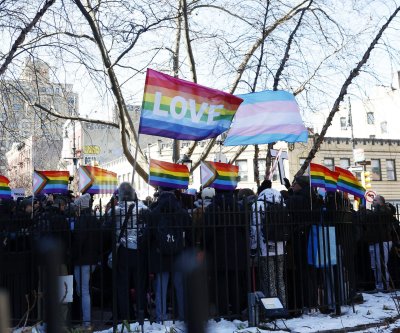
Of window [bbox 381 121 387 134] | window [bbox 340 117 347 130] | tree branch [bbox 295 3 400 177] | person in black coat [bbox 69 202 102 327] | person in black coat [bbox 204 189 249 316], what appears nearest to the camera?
person in black coat [bbox 69 202 102 327]

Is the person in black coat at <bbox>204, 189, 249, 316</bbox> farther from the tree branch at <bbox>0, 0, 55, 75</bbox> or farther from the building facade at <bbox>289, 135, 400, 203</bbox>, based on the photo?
the building facade at <bbox>289, 135, 400, 203</bbox>

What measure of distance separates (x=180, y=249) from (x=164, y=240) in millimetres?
270

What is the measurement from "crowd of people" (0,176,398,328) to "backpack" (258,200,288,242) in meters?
0.01

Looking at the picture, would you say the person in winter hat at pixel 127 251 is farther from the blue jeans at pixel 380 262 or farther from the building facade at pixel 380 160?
the building facade at pixel 380 160

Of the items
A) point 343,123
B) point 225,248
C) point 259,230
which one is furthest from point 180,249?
point 343,123

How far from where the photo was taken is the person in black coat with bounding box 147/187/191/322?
24.3 ft

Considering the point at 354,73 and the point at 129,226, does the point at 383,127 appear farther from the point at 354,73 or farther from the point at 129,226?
the point at 129,226

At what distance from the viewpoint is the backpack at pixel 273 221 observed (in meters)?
7.83

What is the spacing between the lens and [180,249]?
7.48m

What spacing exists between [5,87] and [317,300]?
832cm

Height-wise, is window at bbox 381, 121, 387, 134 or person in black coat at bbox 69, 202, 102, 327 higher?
window at bbox 381, 121, 387, 134

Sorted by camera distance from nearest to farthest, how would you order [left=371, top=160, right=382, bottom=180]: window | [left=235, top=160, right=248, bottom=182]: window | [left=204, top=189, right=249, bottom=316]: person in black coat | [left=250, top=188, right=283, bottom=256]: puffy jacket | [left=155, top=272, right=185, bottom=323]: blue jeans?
[left=155, top=272, right=185, bottom=323]: blue jeans < [left=204, top=189, right=249, bottom=316]: person in black coat < [left=250, top=188, right=283, bottom=256]: puffy jacket < [left=235, top=160, right=248, bottom=182]: window < [left=371, top=160, right=382, bottom=180]: window

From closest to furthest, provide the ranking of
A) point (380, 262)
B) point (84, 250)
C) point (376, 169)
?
point (84, 250)
point (380, 262)
point (376, 169)

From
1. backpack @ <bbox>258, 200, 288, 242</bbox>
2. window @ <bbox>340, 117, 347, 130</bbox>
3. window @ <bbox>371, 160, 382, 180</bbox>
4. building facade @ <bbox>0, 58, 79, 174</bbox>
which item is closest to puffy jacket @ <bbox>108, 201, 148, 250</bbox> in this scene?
backpack @ <bbox>258, 200, 288, 242</bbox>
